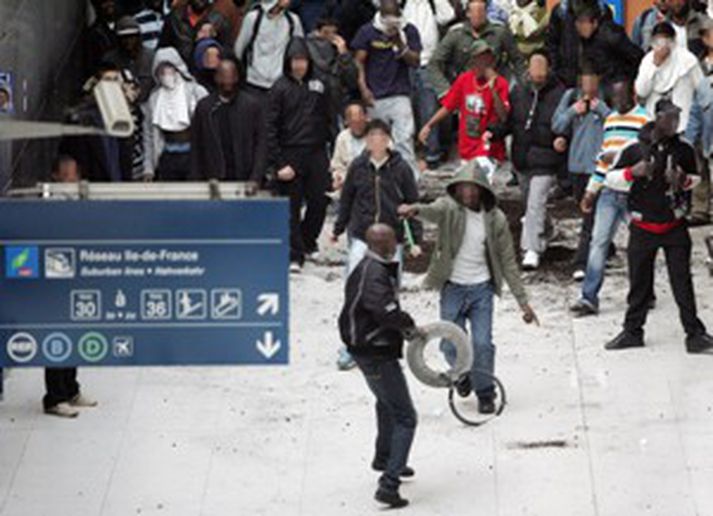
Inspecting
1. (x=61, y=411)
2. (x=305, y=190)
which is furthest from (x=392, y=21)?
(x=61, y=411)

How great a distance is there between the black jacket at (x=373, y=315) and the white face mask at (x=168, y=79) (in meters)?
6.50

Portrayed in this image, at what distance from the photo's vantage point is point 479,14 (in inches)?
961

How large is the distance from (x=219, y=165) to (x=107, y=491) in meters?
4.38

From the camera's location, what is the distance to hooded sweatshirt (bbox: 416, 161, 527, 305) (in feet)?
60.8

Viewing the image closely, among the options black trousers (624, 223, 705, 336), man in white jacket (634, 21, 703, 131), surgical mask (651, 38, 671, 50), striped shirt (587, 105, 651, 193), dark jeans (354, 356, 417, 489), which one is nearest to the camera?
dark jeans (354, 356, 417, 489)

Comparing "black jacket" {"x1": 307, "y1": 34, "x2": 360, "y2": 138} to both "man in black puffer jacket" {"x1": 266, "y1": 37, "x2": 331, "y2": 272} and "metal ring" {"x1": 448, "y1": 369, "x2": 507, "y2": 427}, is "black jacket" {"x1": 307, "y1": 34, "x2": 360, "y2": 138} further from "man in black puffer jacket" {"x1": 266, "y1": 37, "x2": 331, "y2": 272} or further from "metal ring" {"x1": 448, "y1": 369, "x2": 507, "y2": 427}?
"metal ring" {"x1": 448, "y1": 369, "x2": 507, "y2": 427}

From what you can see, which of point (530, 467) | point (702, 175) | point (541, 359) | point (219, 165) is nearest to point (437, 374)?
point (530, 467)

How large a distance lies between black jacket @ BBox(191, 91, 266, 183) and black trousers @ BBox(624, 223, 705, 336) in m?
3.24

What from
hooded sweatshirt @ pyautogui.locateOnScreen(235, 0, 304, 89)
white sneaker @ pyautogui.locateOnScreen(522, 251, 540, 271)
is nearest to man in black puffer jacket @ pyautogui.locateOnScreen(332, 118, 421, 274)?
white sneaker @ pyautogui.locateOnScreen(522, 251, 540, 271)

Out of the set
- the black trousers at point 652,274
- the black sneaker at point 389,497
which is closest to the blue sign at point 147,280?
the black sneaker at point 389,497

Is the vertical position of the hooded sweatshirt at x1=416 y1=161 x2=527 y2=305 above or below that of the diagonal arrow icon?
below

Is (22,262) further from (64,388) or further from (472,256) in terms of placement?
(472,256)

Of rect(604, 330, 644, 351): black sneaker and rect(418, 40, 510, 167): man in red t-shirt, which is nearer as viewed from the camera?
rect(604, 330, 644, 351): black sneaker

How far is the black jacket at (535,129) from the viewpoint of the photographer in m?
22.2
